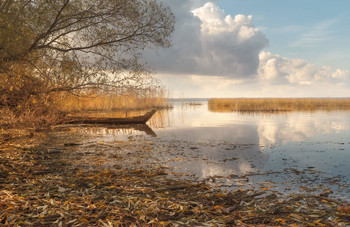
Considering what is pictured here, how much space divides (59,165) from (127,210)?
4795 millimetres

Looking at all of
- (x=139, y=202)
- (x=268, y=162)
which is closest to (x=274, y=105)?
(x=268, y=162)

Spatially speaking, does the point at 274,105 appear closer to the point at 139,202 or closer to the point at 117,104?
the point at 117,104

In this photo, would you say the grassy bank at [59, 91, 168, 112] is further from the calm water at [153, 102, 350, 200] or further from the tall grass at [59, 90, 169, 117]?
the calm water at [153, 102, 350, 200]

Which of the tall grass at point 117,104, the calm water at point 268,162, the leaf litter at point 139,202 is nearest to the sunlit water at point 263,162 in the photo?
the calm water at point 268,162

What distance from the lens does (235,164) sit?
888 centimetres

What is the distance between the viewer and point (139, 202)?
5.35 m

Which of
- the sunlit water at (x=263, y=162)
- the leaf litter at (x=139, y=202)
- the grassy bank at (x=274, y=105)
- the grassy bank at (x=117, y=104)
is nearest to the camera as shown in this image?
the leaf litter at (x=139, y=202)

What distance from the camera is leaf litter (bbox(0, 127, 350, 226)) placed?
15.3ft

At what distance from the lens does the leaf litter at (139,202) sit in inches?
183

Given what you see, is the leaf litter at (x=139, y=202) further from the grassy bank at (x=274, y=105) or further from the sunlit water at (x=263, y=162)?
the grassy bank at (x=274, y=105)

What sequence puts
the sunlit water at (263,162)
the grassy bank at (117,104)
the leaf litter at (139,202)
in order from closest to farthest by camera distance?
the leaf litter at (139,202)
the sunlit water at (263,162)
the grassy bank at (117,104)

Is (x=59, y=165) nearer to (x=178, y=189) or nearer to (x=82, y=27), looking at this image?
(x=178, y=189)

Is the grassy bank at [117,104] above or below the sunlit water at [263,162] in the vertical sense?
above

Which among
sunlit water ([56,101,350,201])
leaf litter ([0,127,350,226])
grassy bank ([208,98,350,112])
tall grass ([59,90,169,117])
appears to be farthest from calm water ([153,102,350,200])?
grassy bank ([208,98,350,112])
